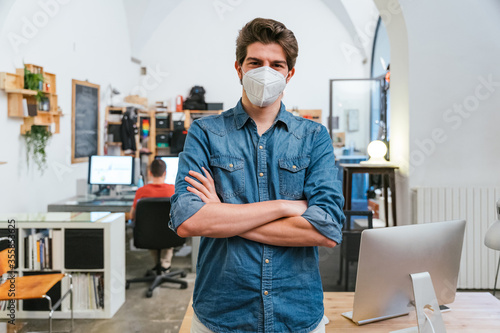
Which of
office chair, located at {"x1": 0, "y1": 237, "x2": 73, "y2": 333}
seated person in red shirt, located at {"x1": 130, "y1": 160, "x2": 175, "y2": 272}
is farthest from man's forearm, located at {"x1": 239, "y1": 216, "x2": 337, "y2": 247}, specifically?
seated person in red shirt, located at {"x1": 130, "y1": 160, "x2": 175, "y2": 272}

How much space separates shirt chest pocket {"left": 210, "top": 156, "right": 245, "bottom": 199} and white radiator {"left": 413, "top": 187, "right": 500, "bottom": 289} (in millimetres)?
3255

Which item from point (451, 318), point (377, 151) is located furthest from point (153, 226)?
point (451, 318)

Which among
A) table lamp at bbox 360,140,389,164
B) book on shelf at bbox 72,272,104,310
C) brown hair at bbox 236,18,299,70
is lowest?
book on shelf at bbox 72,272,104,310

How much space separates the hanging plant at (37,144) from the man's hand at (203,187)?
176 inches

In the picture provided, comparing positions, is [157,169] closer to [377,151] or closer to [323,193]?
[377,151]

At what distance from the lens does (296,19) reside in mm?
9789

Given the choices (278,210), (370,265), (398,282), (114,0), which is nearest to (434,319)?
(398,282)

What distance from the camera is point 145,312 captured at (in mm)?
3846

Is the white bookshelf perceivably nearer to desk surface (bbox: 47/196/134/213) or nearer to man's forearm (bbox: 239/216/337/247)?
desk surface (bbox: 47/196/134/213)

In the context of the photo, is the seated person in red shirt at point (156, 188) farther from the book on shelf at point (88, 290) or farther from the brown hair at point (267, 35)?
the brown hair at point (267, 35)

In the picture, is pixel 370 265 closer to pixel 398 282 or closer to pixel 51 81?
pixel 398 282

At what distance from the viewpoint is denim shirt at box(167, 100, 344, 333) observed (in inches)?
47.7

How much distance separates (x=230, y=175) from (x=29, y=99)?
442cm

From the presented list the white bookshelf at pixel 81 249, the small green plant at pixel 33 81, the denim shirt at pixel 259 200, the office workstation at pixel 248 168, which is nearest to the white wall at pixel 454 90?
the office workstation at pixel 248 168
